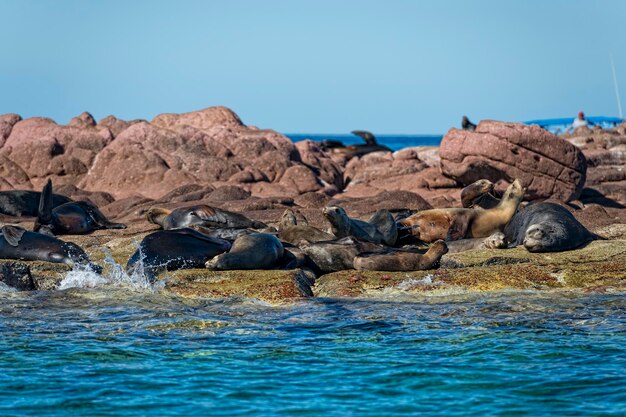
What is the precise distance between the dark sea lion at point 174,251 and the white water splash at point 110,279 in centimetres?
8

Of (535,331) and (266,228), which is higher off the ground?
(266,228)

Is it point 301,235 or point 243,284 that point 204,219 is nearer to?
point 301,235

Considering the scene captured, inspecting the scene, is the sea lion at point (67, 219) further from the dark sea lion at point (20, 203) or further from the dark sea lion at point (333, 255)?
the dark sea lion at point (333, 255)

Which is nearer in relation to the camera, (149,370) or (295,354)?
(149,370)

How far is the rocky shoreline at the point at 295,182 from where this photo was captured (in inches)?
467

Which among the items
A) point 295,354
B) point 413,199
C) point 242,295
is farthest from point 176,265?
point 413,199

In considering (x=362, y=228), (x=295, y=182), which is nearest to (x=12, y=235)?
(x=362, y=228)

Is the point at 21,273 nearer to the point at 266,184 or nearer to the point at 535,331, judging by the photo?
the point at 535,331

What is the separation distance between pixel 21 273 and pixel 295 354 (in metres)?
4.97

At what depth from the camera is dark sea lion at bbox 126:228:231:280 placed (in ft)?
40.4

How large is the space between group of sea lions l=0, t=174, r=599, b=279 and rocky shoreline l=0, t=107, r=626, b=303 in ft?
1.16

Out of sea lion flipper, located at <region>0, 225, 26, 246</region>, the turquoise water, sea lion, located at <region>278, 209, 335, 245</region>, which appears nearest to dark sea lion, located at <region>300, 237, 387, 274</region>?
sea lion, located at <region>278, 209, 335, 245</region>

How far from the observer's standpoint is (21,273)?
12.1 metres

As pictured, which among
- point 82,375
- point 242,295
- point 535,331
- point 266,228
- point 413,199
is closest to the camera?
point 82,375
